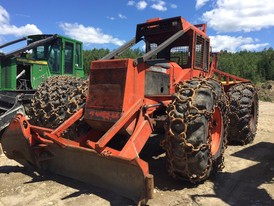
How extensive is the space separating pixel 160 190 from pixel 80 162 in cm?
120

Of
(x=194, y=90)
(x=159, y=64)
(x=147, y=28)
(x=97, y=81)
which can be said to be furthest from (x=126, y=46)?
(x=194, y=90)

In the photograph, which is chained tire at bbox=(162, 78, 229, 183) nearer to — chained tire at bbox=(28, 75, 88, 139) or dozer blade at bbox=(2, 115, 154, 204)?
dozer blade at bbox=(2, 115, 154, 204)

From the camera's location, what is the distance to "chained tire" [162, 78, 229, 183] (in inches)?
165

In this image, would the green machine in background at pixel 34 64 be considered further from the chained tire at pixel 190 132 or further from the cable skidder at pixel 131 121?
the chained tire at pixel 190 132

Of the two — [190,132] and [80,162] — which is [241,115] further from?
[80,162]

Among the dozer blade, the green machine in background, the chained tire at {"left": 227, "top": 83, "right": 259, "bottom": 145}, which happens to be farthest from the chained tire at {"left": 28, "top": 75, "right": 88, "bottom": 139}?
the chained tire at {"left": 227, "top": 83, "right": 259, "bottom": 145}

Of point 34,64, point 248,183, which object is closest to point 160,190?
point 248,183

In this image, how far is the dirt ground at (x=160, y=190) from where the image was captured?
412 centimetres

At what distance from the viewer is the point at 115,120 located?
441cm

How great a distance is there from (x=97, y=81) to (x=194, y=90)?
140 cm

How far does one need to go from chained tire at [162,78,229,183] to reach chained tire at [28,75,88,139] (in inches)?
62.2

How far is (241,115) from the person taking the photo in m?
7.35

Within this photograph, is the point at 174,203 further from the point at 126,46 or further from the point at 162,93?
the point at 126,46

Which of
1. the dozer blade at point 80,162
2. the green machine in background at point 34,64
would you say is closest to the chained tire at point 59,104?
the dozer blade at point 80,162
